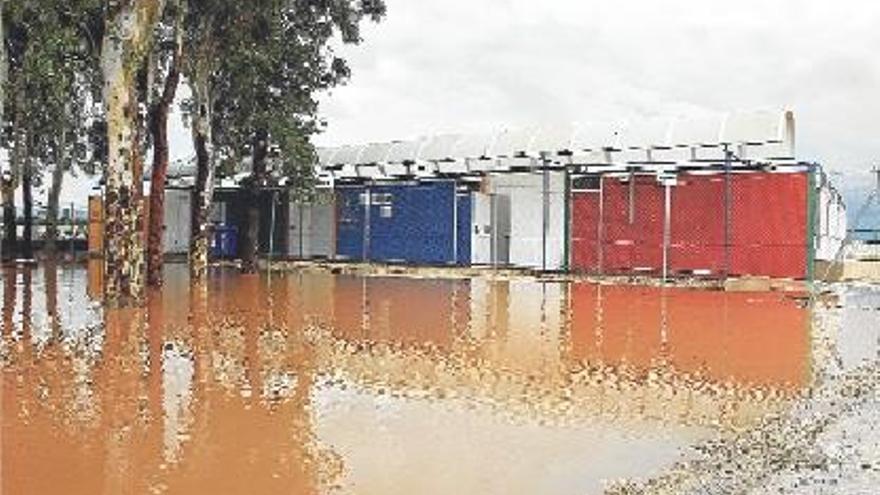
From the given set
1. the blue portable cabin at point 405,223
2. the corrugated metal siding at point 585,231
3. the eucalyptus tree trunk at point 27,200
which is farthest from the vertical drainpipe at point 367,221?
the eucalyptus tree trunk at point 27,200

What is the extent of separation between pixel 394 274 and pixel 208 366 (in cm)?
2147

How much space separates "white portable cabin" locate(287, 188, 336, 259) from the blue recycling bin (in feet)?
11.0

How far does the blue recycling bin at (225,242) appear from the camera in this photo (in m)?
43.5

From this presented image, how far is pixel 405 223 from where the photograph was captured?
121 feet

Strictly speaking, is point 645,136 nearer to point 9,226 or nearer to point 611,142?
point 611,142

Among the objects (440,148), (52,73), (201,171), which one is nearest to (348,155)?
(440,148)

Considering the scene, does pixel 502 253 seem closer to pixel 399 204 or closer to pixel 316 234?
Answer: pixel 399 204

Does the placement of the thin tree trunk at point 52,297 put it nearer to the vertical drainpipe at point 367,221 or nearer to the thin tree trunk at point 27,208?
the thin tree trunk at point 27,208

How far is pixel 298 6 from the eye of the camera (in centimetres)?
3052

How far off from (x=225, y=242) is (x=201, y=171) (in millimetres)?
15445

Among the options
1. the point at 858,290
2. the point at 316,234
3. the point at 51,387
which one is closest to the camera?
the point at 51,387

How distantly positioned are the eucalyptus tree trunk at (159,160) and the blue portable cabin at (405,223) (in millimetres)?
12421

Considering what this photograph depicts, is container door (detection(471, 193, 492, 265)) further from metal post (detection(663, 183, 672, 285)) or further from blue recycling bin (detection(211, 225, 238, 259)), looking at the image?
blue recycling bin (detection(211, 225, 238, 259))

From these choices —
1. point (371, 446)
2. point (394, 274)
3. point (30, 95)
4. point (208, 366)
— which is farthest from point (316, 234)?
point (371, 446)
